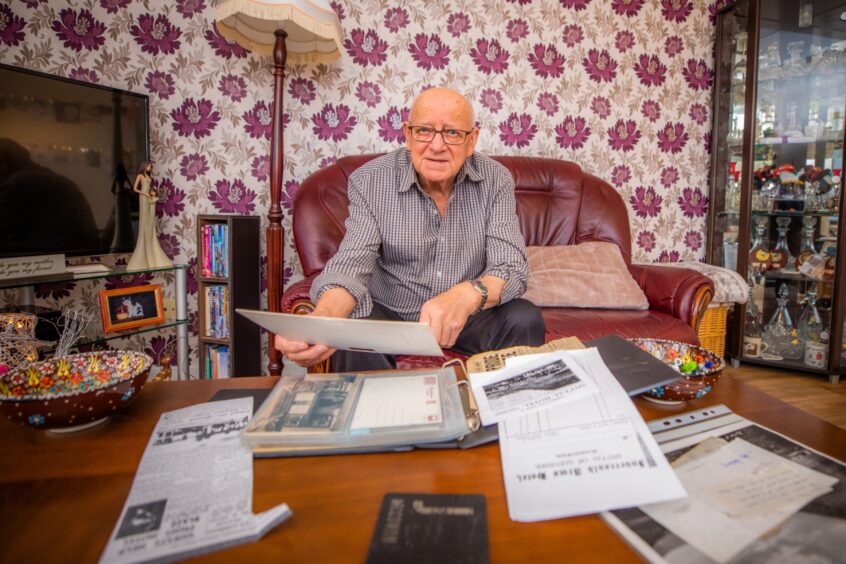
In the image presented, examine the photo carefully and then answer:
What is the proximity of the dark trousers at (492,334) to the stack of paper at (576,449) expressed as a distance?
0.54 meters

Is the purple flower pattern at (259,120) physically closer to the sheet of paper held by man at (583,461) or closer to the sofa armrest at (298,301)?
the sofa armrest at (298,301)

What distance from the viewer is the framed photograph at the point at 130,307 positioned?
1623 mm

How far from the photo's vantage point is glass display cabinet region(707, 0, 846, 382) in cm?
227

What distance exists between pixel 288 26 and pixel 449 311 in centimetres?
135

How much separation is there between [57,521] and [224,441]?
0.20m

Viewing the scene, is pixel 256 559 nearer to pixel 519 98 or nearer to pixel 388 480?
pixel 388 480

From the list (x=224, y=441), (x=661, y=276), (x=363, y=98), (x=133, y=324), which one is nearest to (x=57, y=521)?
(x=224, y=441)

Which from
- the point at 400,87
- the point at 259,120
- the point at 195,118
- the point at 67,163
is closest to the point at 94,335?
the point at 67,163

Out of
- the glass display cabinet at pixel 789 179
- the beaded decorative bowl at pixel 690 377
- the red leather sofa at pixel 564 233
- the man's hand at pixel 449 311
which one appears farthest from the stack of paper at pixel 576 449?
the glass display cabinet at pixel 789 179

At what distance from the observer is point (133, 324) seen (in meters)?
1.70

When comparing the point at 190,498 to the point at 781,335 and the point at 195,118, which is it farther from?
the point at 781,335

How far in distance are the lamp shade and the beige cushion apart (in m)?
1.17

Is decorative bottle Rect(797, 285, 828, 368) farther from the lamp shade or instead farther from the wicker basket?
the lamp shade

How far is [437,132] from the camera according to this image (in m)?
1.36
